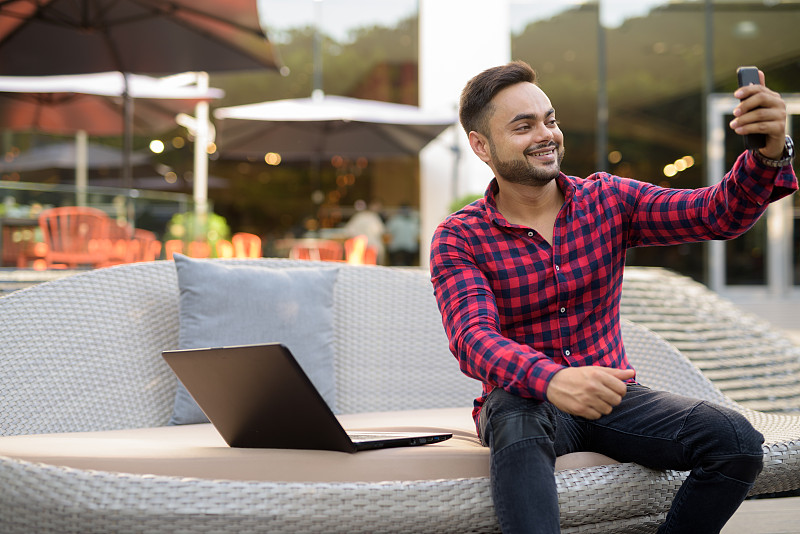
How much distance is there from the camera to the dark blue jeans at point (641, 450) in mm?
1536

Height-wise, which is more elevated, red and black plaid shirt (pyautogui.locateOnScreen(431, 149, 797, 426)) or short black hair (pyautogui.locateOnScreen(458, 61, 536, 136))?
short black hair (pyautogui.locateOnScreen(458, 61, 536, 136))

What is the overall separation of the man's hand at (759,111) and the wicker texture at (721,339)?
132 centimetres

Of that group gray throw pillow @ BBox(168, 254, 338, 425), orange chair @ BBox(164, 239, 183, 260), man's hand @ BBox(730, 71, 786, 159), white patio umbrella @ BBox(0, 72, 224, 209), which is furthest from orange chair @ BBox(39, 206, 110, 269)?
man's hand @ BBox(730, 71, 786, 159)

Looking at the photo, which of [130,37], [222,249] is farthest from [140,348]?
[222,249]

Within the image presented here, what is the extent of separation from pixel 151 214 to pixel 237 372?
489 cm

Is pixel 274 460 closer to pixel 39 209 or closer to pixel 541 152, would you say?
pixel 541 152

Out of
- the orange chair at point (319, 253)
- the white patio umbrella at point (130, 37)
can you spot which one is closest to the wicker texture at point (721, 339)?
the white patio umbrella at point (130, 37)

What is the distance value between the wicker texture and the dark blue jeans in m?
1.10

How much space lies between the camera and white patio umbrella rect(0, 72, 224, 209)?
24.7 feet

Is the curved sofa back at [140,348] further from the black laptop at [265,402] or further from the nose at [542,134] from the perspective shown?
the nose at [542,134]

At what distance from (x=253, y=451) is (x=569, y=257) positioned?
81cm

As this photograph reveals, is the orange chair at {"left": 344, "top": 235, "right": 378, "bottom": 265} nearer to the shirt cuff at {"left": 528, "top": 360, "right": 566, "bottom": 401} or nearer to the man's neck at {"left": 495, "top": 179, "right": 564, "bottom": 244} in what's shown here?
the man's neck at {"left": 495, "top": 179, "right": 564, "bottom": 244}

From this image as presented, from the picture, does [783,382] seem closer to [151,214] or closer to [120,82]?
[151,214]

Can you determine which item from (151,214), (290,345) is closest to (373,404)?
(290,345)
